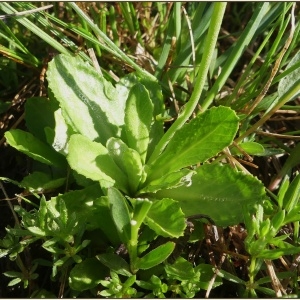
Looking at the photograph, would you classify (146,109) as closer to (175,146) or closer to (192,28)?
(175,146)

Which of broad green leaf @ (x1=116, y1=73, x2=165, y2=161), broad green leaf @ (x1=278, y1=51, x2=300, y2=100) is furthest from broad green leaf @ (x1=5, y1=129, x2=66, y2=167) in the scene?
broad green leaf @ (x1=278, y1=51, x2=300, y2=100)

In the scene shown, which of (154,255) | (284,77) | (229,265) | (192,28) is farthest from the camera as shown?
(192,28)

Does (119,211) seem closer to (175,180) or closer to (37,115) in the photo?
(175,180)

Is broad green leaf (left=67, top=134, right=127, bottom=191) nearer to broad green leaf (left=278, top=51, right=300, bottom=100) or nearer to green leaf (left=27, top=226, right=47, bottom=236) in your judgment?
green leaf (left=27, top=226, right=47, bottom=236)

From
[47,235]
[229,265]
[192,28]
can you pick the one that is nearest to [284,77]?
[192,28]

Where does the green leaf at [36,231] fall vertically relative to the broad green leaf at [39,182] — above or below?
below

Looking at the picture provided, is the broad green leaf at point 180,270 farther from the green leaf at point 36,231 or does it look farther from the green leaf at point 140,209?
the green leaf at point 36,231

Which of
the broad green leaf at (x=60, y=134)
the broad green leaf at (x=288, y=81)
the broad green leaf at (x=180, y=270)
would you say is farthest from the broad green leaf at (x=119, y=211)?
the broad green leaf at (x=288, y=81)
